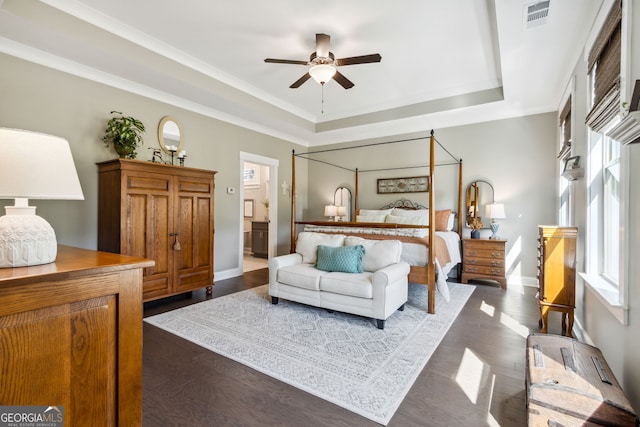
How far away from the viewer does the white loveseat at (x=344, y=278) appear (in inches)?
120

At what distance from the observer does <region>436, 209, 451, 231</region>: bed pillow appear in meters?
5.02

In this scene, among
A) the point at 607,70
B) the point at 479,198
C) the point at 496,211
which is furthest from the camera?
the point at 479,198

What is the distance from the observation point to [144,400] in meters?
1.93

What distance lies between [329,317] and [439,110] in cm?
377

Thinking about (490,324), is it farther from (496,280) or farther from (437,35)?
(437,35)

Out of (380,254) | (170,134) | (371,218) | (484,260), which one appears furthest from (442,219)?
(170,134)

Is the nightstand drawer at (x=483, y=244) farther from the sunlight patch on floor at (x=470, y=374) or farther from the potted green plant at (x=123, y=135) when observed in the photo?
the potted green plant at (x=123, y=135)

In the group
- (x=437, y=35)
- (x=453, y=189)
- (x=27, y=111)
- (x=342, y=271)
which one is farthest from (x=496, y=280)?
(x=27, y=111)

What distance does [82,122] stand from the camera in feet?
11.4

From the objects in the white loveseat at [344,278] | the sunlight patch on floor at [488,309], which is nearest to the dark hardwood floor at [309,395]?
the sunlight patch on floor at [488,309]

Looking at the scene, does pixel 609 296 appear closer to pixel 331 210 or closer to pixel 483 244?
pixel 483 244

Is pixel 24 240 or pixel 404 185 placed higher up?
pixel 404 185

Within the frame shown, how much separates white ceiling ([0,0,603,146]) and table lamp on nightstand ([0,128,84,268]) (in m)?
2.44

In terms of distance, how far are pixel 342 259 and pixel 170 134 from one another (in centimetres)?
309
